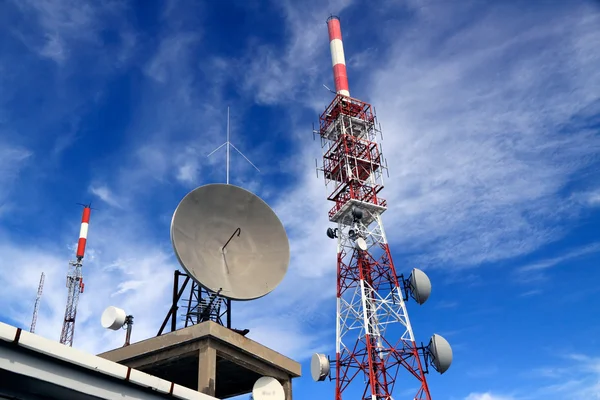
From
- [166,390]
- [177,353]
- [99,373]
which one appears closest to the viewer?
[99,373]

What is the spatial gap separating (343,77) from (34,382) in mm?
42366

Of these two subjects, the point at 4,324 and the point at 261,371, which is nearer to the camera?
the point at 4,324

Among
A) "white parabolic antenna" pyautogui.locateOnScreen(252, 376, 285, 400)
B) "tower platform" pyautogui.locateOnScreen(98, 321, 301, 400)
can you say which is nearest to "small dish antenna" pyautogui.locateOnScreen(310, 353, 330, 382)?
"tower platform" pyautogui.locateOnScreen(98, 321, 301, 400)

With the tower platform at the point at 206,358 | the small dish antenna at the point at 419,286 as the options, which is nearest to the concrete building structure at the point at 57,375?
the tower platform at the point at 206,358

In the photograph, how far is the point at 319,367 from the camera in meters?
39.8

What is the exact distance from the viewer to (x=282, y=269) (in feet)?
90.7

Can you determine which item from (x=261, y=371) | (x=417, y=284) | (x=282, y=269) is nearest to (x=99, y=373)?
(x=261, y=371)

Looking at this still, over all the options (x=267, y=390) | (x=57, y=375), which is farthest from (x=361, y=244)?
(x=57, y=375)

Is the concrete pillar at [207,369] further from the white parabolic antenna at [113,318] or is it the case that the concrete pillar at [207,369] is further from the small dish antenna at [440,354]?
the small dish antenna at [440,354]

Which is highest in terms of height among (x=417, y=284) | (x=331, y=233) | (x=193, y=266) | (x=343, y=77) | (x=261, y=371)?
(x=343, y=77)

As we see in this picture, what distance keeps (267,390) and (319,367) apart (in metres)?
17.2

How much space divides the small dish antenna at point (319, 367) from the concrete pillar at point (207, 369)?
18.4 metres

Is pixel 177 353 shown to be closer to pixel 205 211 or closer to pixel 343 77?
pixel 205 211

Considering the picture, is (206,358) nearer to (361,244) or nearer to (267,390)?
(267,390)
